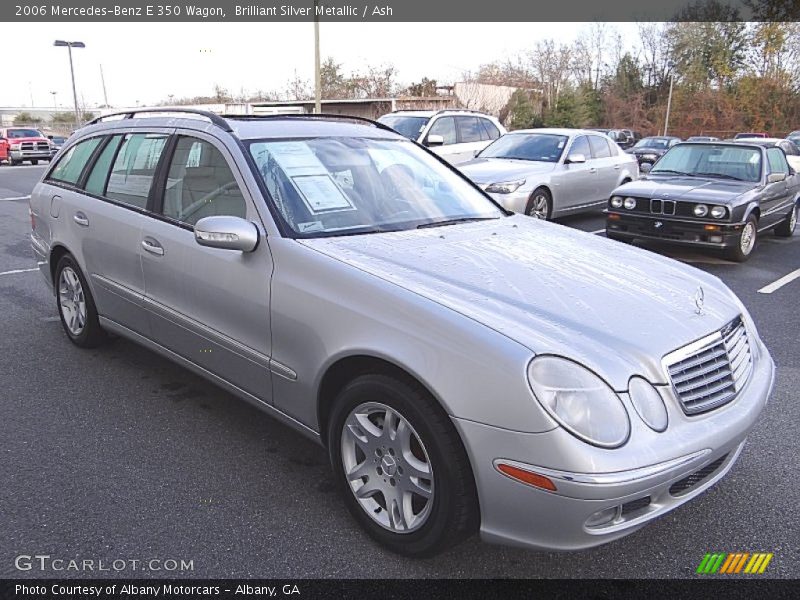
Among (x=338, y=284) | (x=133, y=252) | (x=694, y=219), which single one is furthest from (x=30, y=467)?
(x=694, y=219)

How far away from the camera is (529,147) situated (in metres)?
10.6

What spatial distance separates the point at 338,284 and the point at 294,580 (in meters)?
1.14

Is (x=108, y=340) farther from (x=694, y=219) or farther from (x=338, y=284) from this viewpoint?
(x=694, y=219)

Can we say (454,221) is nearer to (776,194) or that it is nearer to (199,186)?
(199,186)

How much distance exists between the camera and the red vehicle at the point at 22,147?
88.8 feet

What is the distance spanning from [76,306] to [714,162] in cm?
815

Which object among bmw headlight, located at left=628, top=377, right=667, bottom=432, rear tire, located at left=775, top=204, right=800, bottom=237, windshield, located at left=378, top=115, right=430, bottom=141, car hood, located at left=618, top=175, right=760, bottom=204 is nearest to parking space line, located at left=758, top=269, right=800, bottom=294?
car hood, located at left=618, top=175, right=760, bottom=204

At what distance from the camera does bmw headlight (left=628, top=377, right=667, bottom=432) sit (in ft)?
6.95

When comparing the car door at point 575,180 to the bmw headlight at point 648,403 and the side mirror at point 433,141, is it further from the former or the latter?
the bmw headlight at point 648,403

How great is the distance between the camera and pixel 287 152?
11.0 feet

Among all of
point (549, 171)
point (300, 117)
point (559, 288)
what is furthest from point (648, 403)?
point (549, 171)

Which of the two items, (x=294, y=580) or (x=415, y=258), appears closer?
(x=294, y=580)

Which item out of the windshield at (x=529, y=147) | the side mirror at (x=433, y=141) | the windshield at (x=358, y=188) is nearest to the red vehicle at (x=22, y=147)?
the side mirror at (x=433, y=141)

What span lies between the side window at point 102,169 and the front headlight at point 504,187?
5780mm
